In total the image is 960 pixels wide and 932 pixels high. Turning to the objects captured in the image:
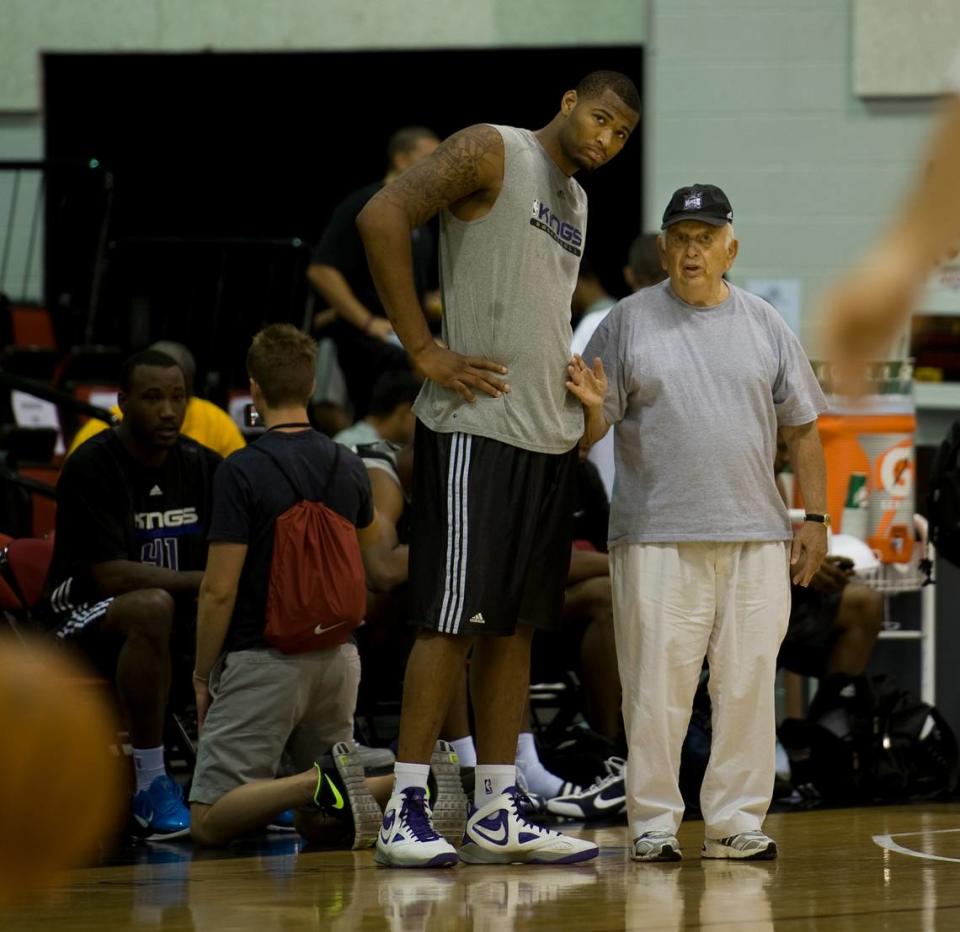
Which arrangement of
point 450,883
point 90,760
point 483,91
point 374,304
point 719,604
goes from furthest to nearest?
point 483,91 < point 374,304 < point 719,604 < point 450,883 < point 90,760

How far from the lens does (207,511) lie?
21.2 feet

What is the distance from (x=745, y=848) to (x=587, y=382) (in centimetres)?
127

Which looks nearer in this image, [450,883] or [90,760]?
[90,760]

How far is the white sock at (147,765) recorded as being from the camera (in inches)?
233

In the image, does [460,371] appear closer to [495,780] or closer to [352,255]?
[495,780]

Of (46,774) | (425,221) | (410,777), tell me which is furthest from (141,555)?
(46,774)

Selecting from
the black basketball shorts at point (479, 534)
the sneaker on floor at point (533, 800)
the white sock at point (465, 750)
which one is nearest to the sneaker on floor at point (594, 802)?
the sneaker on floor at point (533, 800)

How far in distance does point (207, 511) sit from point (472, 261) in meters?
2.10

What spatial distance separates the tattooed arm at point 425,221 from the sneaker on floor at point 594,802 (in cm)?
201

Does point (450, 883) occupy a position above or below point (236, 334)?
below

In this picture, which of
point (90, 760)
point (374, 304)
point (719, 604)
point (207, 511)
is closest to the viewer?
point (90, 760)

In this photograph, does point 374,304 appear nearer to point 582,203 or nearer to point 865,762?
point 865,762

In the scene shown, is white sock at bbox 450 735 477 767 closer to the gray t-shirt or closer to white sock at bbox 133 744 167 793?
white sock at bbox 133 744 167 793

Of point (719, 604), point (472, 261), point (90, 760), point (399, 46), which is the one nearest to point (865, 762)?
point (719, 604)
